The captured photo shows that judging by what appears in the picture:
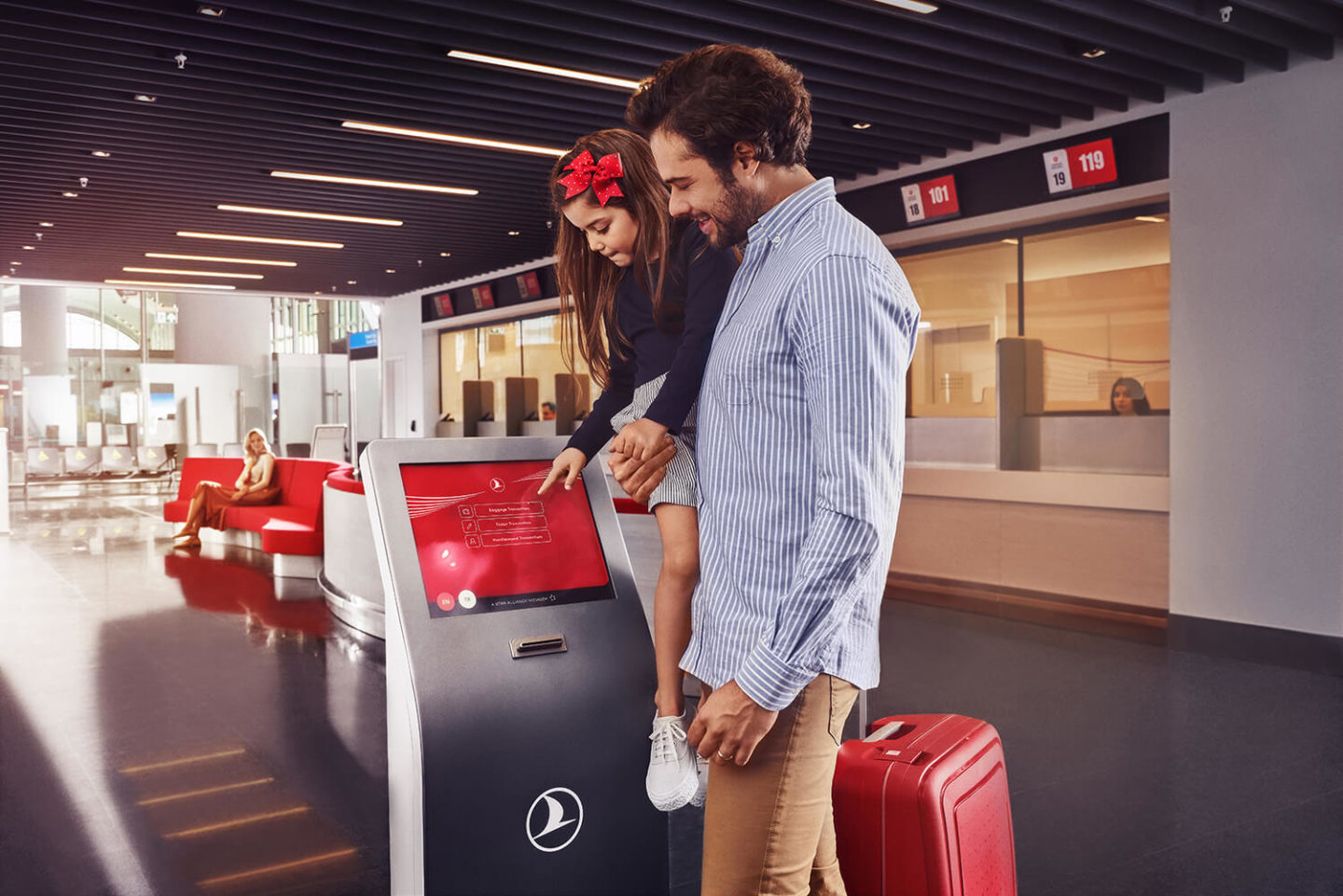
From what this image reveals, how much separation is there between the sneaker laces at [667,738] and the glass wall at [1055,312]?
6087 mm

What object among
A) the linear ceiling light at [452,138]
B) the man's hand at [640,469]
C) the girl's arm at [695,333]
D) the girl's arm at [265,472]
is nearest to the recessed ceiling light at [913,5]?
the linear ceiling light at [452,138]

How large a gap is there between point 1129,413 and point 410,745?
624cm

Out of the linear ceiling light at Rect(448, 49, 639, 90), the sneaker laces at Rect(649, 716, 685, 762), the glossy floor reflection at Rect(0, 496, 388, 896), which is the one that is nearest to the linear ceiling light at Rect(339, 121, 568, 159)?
the linear ceiling light at Rect(448, 49, 639, 90)

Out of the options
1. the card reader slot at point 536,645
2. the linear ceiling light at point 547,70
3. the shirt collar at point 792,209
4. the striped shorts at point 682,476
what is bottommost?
the card reader slot at point 536,645

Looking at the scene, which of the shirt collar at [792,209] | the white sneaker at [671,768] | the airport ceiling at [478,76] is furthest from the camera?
the airport ceiling at [478,76]

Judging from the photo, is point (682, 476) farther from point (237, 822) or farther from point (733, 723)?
point (237, 822)

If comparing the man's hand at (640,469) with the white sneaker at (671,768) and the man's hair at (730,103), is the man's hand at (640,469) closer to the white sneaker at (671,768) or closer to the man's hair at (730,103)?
the white sneaker at (671,768)

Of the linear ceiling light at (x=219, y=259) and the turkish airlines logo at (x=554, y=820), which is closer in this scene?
the turkish airlines logo at (x=554, y=820)

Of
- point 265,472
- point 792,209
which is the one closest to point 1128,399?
point 792,209

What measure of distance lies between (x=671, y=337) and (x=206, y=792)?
2.54m

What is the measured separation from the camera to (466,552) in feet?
6.17

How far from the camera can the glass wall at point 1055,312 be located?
6852 mm

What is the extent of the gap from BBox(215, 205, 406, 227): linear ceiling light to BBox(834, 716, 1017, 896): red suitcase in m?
9.45

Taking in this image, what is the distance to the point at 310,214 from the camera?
10.2 m
